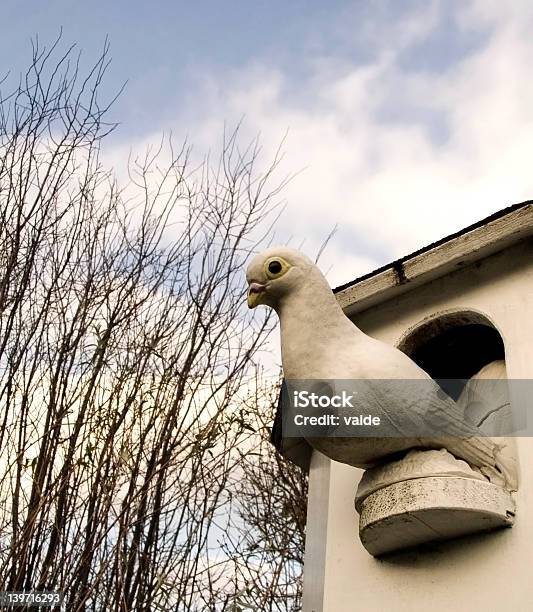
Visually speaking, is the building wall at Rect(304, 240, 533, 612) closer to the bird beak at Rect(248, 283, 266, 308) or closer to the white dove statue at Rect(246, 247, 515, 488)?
the white dove statue at Rect(246, 247, 515, 488)

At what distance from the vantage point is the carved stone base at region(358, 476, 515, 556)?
2.47 meters

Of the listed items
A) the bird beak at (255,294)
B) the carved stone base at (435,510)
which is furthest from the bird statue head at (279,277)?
the carved stone base at (435,510)

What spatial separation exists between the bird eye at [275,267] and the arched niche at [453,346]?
2.29 ft

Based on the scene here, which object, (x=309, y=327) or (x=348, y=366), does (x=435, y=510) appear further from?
(x=309, y=327)

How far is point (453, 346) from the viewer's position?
3.45 metres

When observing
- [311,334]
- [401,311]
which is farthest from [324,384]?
[401,311]

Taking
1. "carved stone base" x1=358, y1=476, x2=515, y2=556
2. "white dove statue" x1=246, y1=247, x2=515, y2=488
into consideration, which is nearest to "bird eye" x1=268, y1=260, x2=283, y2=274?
"white dove statue" x1=246, y1=247, x2=515, y2=488

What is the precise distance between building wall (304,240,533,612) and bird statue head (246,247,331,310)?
1.93 ft

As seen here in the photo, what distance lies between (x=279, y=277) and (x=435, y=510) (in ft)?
3.51

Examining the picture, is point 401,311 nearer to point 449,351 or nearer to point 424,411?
point 449,351

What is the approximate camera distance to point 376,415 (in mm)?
2664

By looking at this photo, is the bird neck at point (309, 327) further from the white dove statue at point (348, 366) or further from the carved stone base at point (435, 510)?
the carved stone base at point (435, 510)

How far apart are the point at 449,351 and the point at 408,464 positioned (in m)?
0.93

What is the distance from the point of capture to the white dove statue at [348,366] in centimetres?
266
